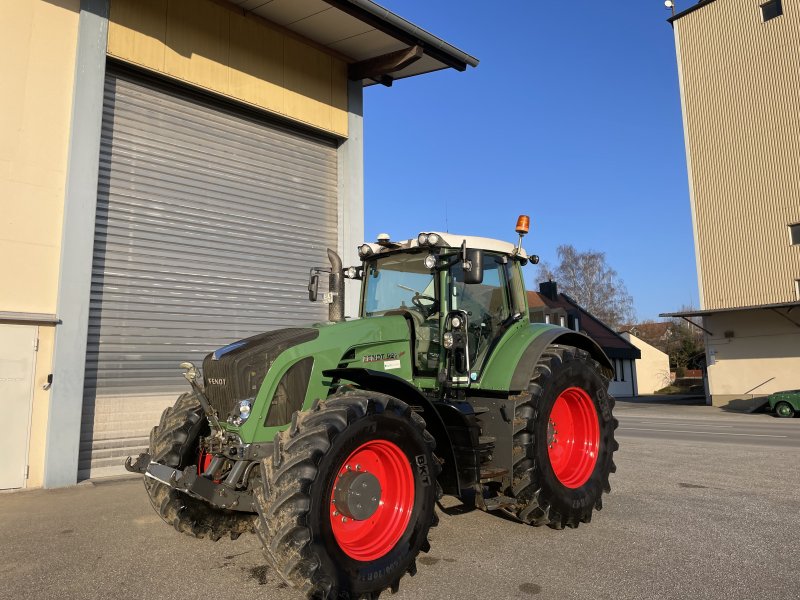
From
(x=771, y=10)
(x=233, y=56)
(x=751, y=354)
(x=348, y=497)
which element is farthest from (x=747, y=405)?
(x=348, y=497)

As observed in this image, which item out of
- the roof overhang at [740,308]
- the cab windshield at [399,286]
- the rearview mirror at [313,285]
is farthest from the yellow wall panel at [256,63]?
the roof overhang at [740,308]

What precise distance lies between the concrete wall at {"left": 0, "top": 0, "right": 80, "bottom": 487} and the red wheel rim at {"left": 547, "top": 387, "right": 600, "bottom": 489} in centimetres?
609

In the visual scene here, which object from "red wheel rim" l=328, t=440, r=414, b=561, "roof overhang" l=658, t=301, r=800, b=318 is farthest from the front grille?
"roof overhang" l=658, t=301, r=800, b=318

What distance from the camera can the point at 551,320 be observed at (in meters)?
6.60

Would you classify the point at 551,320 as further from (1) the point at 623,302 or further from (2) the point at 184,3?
(1) the point at 623,302

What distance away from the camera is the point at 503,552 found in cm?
421

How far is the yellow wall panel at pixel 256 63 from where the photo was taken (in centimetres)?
927

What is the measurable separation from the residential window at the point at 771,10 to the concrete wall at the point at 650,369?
66.4 feet

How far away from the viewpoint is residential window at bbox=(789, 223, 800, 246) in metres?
20.8

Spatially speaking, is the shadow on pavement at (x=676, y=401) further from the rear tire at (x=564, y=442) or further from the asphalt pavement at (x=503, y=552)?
the rear tire at (x=564, y=442)

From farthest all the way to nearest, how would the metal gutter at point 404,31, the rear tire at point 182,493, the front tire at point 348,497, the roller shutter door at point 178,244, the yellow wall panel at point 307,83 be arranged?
the yellow wall panel at point 307,83, the metal gutter at point 404,31, the roller shutter door at point 178,244, the rear tire at point 182,493, the front tire at point 348,497

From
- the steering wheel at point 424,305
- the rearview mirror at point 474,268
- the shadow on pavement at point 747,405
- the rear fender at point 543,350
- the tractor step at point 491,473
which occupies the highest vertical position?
the rearview mirror at point 474,268

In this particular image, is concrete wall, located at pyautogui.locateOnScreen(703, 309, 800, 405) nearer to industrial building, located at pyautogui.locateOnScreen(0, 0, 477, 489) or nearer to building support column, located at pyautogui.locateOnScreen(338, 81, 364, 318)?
industrial building, located at pyautogui.locateOnScreen(0, 0, 477, 489)

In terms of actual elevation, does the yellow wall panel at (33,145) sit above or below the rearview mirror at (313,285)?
above
